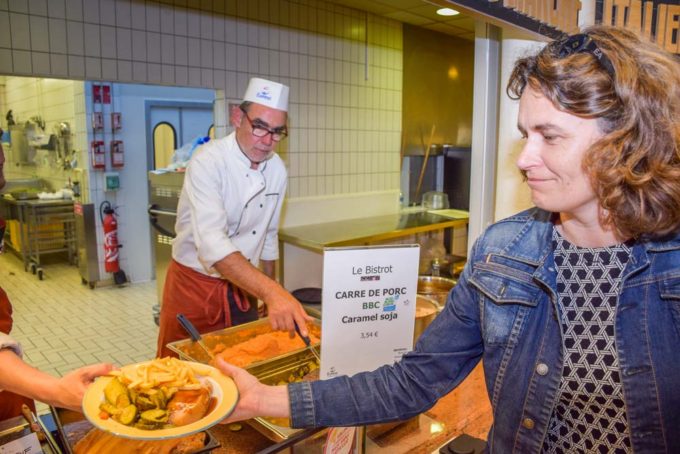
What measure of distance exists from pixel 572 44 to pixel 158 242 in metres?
4.26

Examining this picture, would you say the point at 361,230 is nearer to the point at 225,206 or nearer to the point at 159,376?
the point at 225,206

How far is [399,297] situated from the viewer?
54.0 inches

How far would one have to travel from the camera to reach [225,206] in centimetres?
256

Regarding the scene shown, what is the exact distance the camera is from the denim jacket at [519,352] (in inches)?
36.2

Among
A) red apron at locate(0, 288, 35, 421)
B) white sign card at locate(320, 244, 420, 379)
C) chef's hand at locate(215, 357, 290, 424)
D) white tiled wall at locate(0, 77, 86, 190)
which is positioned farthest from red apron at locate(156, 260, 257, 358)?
white tiled wall at locate(0, 77, 86, 190)

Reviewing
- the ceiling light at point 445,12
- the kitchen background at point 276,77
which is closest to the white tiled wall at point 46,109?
the kitchen background at point 276,77

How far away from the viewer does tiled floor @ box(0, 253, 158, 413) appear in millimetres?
4238

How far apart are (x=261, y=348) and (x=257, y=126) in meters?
1.10

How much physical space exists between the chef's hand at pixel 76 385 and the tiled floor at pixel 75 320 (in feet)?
9.39

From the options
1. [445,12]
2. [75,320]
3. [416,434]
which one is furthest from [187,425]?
[75,320]

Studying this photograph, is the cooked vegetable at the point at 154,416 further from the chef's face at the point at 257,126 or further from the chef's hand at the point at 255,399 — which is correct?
the chef's face at the point at 257,126

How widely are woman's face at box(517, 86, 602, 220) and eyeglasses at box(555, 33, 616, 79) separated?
0.09 meters

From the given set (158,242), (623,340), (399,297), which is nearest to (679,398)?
(623,340)

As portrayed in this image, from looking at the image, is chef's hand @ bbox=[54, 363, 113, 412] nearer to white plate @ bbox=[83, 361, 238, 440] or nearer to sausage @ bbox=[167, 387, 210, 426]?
white plate @ bbox=[83, 361, 238, 440]
